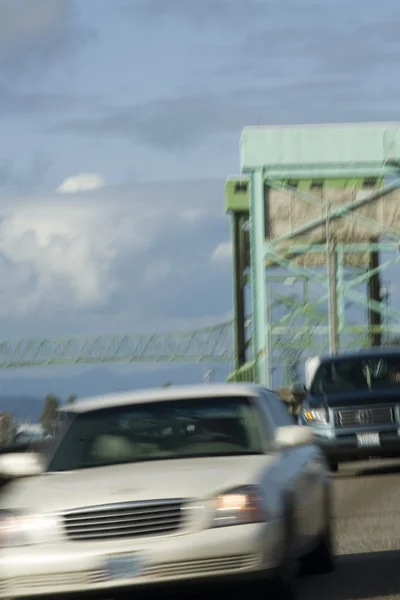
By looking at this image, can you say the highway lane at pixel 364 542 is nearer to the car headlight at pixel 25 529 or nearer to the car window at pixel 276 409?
the car window at pixel 276 409

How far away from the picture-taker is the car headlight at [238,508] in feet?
30.5

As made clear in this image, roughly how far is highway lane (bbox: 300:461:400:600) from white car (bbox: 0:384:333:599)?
0.73 m

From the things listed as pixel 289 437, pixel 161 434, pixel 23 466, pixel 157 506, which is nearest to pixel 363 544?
pixel 289 437

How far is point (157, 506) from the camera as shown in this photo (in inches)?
366

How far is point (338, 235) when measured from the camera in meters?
64.8

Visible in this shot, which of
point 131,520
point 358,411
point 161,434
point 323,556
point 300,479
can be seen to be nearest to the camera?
point 131,520

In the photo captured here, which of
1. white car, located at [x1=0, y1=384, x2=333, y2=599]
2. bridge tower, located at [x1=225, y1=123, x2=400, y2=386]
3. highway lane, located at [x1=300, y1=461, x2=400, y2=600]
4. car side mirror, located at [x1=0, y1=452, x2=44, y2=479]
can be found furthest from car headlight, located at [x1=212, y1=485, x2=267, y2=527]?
bridge tower, located at [x1=225, y1=123, x2=400, y2=386]

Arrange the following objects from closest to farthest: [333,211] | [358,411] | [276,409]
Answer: [276,409] < [358,411] < [333,211]

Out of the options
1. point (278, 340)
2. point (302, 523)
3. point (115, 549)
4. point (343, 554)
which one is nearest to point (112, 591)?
point (115, 549)

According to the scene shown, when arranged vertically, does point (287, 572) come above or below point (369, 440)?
above

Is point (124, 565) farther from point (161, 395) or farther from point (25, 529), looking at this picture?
point (161, 395)

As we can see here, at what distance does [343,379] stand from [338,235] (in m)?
40.6

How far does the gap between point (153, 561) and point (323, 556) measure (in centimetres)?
305

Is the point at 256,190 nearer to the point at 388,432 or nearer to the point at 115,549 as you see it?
the point at 388,432
